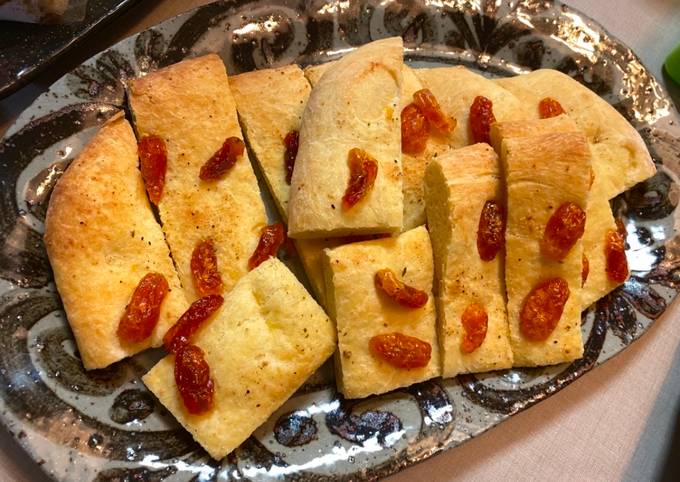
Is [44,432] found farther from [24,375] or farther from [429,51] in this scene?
[429,51]

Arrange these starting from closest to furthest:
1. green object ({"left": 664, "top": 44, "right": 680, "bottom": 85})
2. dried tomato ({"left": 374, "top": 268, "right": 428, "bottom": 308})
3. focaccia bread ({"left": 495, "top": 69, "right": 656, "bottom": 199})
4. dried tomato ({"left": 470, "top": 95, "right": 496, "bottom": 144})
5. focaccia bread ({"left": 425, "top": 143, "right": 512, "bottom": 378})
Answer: dried tomato ({"left": 374, "top": 268, "right": 428, "bottom": 308}) → focaccia bread ({"left": 425, "top": 143, "right": 512, "bottom": 378}) → dried tomato ({"left": 470, "top": 95, "right": 496, "bottom": 144}) → focaccia bread ({"left": 495, "top": 69, "right": 656, "bottom": 199}) → green object ({"left": 664, "top": 44, "right": 680, "bottom": 85})

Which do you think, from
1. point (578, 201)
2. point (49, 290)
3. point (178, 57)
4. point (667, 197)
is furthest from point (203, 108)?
point (667, 197)

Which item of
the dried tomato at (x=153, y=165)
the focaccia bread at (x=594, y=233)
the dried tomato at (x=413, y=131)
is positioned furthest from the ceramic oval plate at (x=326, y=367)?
the dried tomato at (x=413, y=131)

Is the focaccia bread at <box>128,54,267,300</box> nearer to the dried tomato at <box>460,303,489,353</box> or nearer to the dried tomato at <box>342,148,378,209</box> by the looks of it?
the dried tomato at <box>342,148,378,209</box>

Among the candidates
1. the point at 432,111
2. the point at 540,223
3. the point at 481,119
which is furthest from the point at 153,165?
the point at 540,223

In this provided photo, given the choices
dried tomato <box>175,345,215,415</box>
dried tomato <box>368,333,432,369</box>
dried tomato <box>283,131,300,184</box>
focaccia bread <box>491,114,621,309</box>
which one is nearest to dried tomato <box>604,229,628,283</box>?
focaccia bread <box>491,114,621,309</box>

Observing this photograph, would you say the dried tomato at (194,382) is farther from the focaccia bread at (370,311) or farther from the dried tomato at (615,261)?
the dried tomato at (615,261)

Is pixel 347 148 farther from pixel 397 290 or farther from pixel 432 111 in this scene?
pixel 397 290
